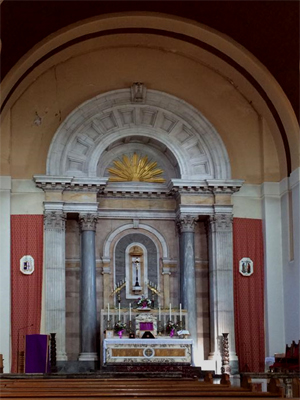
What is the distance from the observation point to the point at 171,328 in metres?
20.8

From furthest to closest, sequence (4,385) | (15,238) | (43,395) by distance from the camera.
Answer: (15,238) → (4,385) → (43,395)

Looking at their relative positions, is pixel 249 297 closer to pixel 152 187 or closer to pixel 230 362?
pixel 230 362

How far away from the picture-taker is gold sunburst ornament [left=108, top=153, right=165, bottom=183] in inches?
890

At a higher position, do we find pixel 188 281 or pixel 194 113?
pixel 194 113

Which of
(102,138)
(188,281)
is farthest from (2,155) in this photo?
(188,281)

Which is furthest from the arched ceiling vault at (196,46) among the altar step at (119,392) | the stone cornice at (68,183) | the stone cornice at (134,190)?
the altar step at (119,392)

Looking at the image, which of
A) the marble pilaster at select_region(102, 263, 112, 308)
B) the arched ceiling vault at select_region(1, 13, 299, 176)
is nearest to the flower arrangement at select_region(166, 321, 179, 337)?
the marble pilaster at select_region(102, 263, 112, 308)

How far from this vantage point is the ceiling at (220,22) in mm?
19328

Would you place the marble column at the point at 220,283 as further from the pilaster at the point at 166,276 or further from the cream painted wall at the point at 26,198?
the cream painted wall at the point at 26,198

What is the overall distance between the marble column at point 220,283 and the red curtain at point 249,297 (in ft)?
0.85

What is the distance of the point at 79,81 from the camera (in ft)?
72.3

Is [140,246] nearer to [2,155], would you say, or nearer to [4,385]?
[2,155]

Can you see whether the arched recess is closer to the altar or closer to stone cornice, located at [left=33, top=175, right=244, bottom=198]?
stone cornice, located at [left=33, top=175, right=244, bottom=198]

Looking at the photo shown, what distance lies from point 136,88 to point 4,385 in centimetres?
1258
